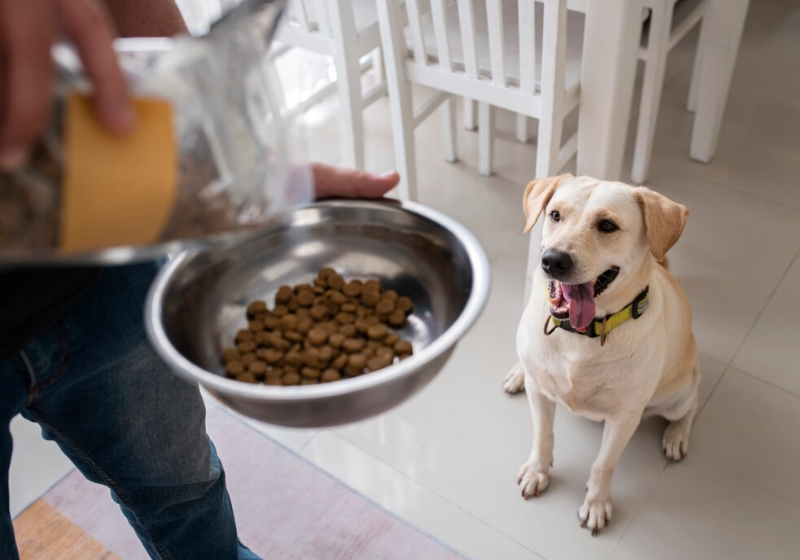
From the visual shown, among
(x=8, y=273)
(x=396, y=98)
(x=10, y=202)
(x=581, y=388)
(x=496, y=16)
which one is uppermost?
(x=10, y=202)

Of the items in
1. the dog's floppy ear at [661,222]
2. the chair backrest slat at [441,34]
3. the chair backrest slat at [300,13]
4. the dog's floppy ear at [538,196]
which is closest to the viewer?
the dog's floppy ear at [661,222]

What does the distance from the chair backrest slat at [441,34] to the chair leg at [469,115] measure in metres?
0.65

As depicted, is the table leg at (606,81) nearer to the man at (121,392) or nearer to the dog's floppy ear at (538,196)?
the dog's floppy ear at (538,196)

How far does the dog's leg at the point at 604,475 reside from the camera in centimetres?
147

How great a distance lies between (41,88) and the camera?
0.46 meters

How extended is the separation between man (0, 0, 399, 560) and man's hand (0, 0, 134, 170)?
0.61ft

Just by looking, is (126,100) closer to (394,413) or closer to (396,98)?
(394,413)

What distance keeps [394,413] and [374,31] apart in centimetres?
96

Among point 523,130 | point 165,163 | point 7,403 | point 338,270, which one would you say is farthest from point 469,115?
point 165,163

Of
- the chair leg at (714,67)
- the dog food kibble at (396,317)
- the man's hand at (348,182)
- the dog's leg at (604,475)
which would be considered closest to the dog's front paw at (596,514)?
the dog's leg at (604,475)

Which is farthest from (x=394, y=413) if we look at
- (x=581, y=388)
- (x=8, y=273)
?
(x=8, y=273)

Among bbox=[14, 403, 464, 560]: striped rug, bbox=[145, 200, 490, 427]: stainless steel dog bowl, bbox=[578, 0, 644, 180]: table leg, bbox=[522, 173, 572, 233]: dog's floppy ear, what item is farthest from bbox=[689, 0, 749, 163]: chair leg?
bbox=[145, 200, 490, 427]: stainless steel dog bowl

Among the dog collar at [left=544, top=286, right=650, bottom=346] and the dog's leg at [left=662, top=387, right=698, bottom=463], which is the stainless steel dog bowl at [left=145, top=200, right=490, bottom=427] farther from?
the dog's leg at [left=662, top=387, right=698, bottom=463]

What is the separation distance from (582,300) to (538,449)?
0.40 m
